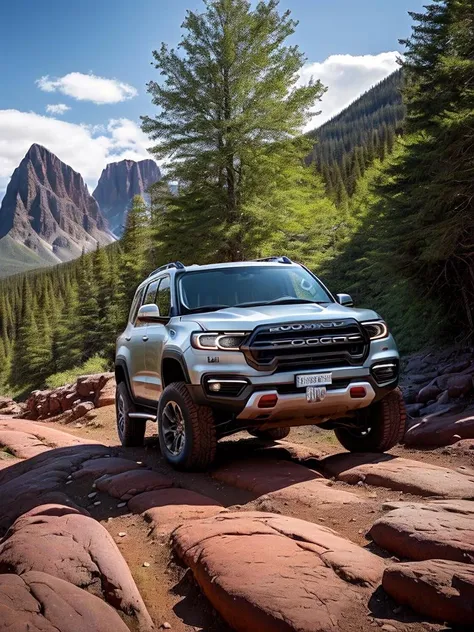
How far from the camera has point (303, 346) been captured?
5.28 meters

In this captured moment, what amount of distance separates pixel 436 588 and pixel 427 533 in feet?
2.36

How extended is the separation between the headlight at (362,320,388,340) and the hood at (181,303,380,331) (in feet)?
0.23

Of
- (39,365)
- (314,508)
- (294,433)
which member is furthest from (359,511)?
(39,365)

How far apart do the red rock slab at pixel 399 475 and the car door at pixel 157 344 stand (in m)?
2.12

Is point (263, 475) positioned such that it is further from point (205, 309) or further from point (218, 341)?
point (205, 309)

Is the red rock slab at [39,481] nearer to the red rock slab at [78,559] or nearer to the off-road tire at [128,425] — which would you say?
the off-road tire at [128,425]

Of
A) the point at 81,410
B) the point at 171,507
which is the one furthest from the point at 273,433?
the point at 81,410

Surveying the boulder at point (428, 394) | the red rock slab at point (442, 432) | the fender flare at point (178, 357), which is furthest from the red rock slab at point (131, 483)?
the boulder at point (428, 394)

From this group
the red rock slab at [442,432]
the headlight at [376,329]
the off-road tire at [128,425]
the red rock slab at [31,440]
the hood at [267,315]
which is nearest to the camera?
the hood at [267,315]

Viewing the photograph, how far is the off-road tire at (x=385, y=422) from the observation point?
5938mm

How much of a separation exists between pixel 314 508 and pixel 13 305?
428 feet

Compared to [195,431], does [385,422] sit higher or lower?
lower

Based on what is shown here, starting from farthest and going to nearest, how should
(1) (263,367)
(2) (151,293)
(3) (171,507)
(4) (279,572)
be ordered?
(2) (151,293) → (1) (263,367) → (3) (171,507) → (4) (279,572)

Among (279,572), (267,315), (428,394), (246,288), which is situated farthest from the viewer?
(428,394)
